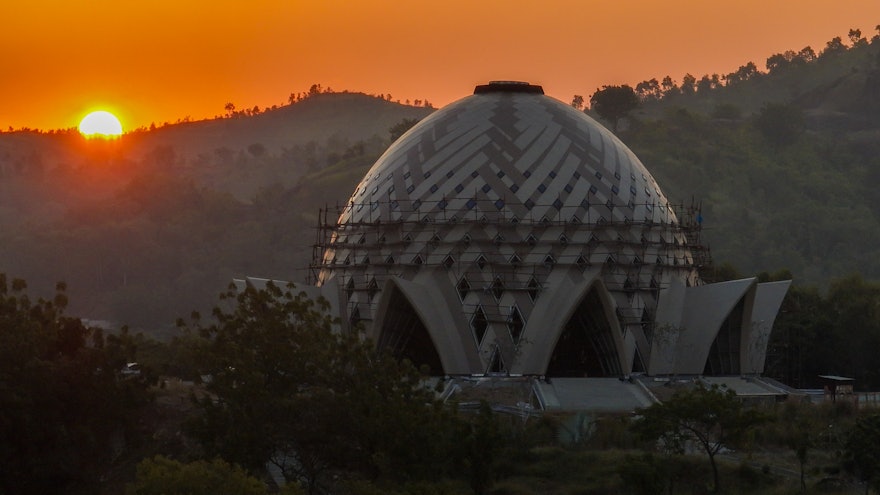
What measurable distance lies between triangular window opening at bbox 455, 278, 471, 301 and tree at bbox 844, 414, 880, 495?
18.7 meters

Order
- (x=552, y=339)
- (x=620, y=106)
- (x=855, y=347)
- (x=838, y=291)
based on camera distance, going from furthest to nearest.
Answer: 1. (x=620, y=106)
2. (x=838, y=291)
3. (x=855, y=347)
4. (x=552, y=339)

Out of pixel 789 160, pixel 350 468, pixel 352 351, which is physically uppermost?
pixel 789 160

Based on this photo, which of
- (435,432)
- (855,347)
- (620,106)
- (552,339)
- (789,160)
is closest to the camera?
(435,432)

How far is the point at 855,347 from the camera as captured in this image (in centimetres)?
6519

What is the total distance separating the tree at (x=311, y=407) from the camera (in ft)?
122

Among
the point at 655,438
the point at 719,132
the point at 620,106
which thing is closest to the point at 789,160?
the point at 719,132

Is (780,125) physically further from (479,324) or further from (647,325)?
(479,324)

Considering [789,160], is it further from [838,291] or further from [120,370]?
[120,370]

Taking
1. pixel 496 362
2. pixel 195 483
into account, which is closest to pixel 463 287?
pixel 496 362

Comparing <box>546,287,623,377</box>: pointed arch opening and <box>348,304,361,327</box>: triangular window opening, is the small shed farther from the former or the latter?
<box>348,304,361,327</box>: triangular window opening

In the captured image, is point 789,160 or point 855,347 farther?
point 789,160

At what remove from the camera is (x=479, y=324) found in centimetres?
5625

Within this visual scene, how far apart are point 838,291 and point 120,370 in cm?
3659

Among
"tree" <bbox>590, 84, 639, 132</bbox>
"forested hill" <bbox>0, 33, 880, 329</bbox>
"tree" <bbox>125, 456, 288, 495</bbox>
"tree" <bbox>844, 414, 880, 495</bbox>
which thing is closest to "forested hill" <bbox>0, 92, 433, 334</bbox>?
"forested hill" <bbox>0, 33, 880, 329</bbox>
